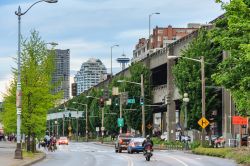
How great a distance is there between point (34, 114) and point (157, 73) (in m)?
55.0

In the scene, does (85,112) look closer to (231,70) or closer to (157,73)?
(157,73)

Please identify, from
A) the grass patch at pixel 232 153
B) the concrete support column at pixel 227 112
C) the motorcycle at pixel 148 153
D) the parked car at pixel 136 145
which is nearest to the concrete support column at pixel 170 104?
the concrete support column at pixel 227 112

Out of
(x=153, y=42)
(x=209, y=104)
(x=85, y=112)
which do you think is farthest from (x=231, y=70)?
(x=153, y=42)

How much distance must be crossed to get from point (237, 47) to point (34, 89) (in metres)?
24.6

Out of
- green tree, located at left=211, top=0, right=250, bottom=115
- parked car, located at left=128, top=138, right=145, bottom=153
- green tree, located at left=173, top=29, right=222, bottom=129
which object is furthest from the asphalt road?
green tree, located at left=173, top=29, right=222, bottom=129

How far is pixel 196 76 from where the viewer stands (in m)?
67.8

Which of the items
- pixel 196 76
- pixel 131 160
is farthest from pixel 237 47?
pixel 196 76

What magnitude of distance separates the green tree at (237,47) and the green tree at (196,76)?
35.2m

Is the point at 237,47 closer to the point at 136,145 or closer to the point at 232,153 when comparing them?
the point at 232,153

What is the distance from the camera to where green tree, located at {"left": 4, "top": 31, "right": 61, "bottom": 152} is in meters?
51.2

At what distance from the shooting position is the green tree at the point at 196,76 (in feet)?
221

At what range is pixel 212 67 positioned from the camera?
68938mm

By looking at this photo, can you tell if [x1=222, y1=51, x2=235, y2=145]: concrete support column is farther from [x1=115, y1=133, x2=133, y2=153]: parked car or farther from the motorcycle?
the motorcycle

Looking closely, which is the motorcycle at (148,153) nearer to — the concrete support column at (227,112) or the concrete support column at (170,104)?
the concrete support column at (227,112)
